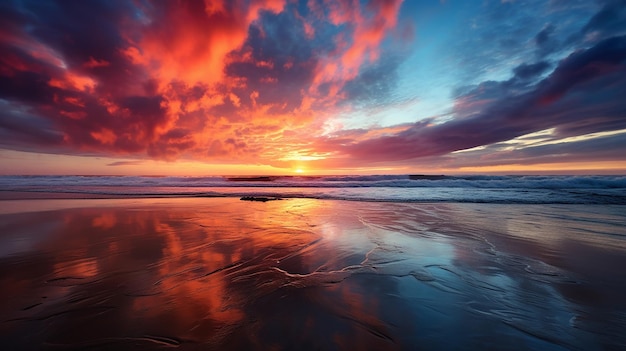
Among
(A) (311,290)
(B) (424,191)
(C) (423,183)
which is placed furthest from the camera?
(C) (423,183)

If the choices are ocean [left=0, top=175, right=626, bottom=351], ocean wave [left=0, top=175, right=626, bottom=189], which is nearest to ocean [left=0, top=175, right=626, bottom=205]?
ocean wave [left=0, top=175, right=626, bottom=189]

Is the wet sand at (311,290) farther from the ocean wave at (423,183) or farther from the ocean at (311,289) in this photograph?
the ocean wave at (423,183)

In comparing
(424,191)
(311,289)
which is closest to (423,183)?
(424,191)

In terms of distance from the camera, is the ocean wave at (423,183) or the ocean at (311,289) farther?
the ocean wave at (423,183)

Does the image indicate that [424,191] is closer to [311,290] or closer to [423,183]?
[423,183]

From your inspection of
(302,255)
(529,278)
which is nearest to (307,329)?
(302,255)

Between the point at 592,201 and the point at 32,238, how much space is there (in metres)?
20.6

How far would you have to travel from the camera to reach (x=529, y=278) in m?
3.09

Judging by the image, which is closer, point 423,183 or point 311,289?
point 311,289

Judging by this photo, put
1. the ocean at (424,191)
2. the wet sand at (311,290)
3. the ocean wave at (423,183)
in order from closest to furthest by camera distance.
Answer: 1. the wet sand at (311,290)
2. the ocean at (424,191)
3. the ocean wave at (423,183)

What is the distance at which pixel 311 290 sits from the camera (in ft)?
8.98

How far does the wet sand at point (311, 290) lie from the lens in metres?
1.91

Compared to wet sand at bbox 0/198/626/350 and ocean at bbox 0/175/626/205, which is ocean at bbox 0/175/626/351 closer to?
wet sand at bbox 0/198/626/350

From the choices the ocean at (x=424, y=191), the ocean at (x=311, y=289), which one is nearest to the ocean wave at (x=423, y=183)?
the ocean at (x=424, y=191)
